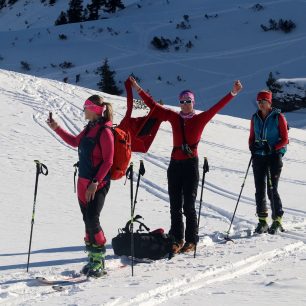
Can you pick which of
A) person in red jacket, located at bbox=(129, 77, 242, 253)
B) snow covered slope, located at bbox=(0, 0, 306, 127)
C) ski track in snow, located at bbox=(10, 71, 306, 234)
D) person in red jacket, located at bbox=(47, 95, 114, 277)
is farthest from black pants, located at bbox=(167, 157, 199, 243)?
snow covered slope, located at bbox=(0, 0, 306, 127)

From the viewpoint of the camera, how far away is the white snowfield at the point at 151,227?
4895mm

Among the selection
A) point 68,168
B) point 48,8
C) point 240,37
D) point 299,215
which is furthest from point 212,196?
point 48,8

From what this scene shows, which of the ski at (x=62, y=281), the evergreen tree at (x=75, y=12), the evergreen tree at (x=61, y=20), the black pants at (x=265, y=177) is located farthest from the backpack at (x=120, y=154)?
the evergreen tree at (x=61, y=20)

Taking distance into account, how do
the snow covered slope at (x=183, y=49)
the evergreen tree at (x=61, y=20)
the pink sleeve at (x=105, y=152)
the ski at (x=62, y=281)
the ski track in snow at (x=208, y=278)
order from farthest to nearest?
the evergreen tree at (x=61, y=20) → the snow covered slope at (x=183, y=49) → the pink sleeve at (x=105, y=152) → the ski at (x=62, y=281) → the ski track in snow at (x=208, y=278)

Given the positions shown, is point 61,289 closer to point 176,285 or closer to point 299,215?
point 176,285

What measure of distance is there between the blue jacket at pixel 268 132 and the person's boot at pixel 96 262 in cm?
272

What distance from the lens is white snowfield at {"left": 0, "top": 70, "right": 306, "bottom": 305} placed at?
4895 mm

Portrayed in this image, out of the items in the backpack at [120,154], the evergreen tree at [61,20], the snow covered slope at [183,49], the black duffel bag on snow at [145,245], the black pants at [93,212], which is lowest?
the black duffel bag on snow at [145,245]

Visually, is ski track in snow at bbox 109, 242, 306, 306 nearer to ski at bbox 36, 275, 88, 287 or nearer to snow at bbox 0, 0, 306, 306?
snow at bbox 0, 0, 306, 306

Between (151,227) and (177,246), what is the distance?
151 centimetres

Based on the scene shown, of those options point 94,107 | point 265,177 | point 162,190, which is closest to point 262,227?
point 265,177

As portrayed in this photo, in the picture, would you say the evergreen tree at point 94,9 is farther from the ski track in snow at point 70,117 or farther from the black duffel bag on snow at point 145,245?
the black duffel bag on snow at point 145,245

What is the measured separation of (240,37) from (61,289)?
1232 inches

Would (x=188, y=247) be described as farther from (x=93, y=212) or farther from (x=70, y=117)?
(x=70, y=117)
